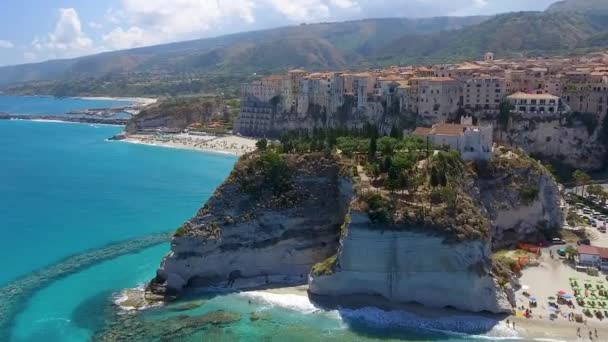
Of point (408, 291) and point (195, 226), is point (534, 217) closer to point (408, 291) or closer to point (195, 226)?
point (408, 291)

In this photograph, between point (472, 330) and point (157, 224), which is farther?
point (157, 224)

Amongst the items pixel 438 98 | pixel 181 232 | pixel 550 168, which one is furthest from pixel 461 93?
pixel 181 232

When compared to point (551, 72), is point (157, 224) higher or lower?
lower

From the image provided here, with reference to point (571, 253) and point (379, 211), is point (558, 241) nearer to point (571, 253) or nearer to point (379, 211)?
point (571, 253)

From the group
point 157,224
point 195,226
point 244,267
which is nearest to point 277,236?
point 244,267

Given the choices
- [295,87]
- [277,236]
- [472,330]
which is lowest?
[472,330]

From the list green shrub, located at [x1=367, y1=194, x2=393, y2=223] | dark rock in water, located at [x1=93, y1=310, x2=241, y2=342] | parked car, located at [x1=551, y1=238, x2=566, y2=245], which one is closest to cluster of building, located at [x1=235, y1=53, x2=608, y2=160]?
parked car, located at [x1=551, y1=238, x2=566, y2=245]
